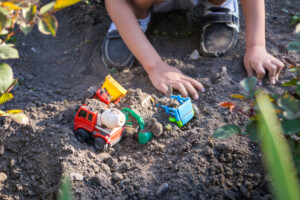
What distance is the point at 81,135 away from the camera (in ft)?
7.18

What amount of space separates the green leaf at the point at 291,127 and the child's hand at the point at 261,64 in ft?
4.44

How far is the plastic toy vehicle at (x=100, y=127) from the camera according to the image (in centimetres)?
207

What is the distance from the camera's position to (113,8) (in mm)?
2984

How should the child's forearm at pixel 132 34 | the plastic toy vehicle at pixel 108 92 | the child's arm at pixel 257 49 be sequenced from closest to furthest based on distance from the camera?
the plastic toy vehicle at pixel 108 92 → the child's arm at pixel 257 49 → the child's forearm at pixel 132 34

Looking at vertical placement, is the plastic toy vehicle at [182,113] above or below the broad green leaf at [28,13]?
below

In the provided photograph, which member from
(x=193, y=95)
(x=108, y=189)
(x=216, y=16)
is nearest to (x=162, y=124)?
(x=193, y=95)

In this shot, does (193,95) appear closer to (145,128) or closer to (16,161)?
(145,128)

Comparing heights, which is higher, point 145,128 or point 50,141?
point 50,141

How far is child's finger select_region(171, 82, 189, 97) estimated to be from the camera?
2.51 meters

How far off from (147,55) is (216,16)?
912 millimetres

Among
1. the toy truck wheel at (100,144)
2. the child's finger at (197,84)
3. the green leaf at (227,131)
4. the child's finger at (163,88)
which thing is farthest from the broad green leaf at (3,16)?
the child's finger at (197,84)

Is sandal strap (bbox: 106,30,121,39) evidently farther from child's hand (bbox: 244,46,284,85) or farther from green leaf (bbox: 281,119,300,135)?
green leaf (bbox: 281,119,300,135)

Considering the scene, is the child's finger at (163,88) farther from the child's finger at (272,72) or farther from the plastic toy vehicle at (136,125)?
the child's finger at (272,72)

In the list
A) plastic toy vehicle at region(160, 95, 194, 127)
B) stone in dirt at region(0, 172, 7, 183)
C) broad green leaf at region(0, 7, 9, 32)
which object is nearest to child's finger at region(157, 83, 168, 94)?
plastic toy vehicle at region(160, 95, 194, 127)
